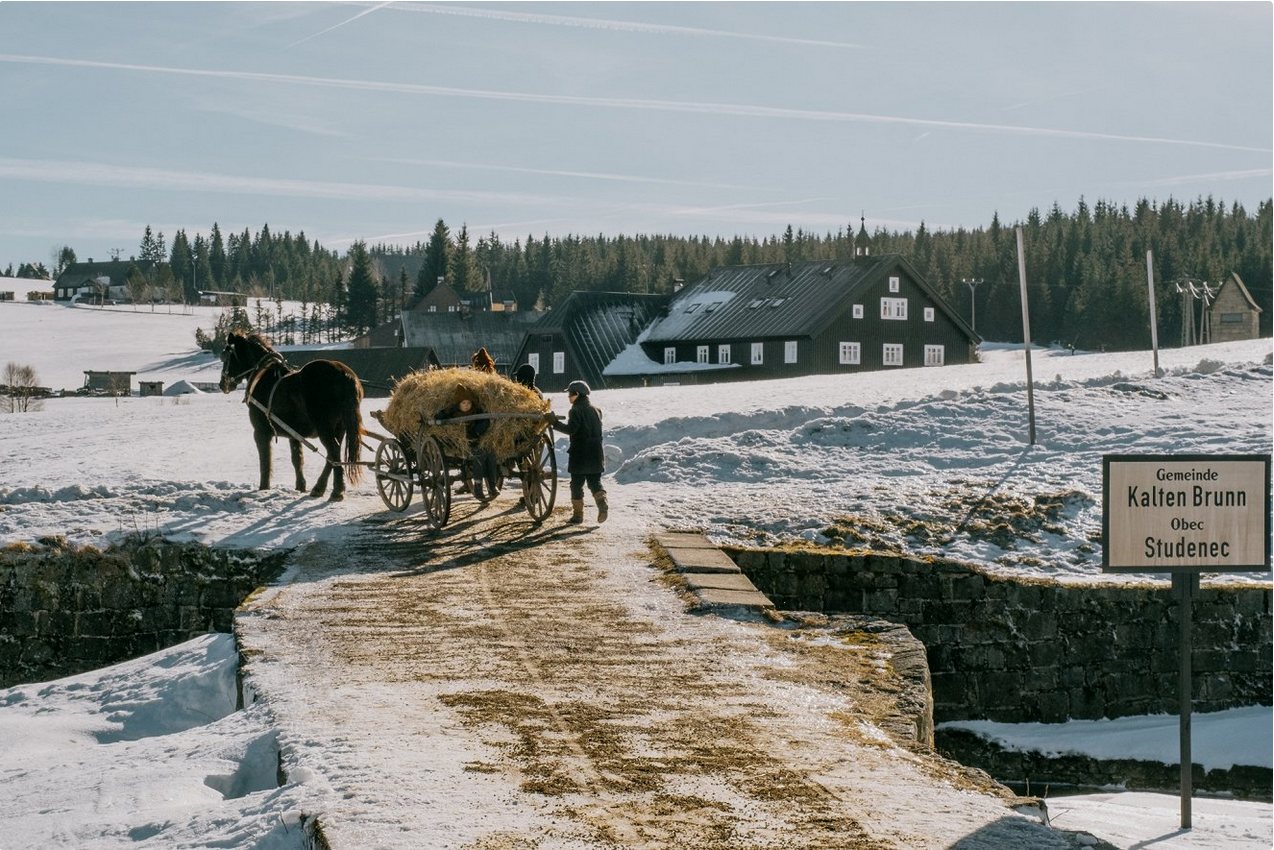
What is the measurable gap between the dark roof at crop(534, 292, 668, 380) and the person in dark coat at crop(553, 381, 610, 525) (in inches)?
1879

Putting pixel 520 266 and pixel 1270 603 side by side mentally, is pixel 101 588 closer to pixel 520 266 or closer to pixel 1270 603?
pixel 1270 603

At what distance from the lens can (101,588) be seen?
12656 mm

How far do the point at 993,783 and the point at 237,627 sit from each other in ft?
18.7

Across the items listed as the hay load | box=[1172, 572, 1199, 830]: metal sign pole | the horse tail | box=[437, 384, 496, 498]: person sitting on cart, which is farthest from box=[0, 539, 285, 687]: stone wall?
box=[1172, 572, 1199, 830]: metal sign pole

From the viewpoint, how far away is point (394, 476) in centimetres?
1436

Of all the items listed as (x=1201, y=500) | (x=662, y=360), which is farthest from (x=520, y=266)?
(x=1201, y=500)

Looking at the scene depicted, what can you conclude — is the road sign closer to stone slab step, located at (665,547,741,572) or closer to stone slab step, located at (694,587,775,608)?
stone slab step, located at (694,587,775,608)

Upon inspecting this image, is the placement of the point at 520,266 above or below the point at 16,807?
above

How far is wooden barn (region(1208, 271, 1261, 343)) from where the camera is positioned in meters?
91.7

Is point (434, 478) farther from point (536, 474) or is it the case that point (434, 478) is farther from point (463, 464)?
point (536, 474)

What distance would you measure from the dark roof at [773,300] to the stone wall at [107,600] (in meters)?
45.0

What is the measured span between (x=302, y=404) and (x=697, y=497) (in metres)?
5.34

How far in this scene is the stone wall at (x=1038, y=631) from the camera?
43.4 ft

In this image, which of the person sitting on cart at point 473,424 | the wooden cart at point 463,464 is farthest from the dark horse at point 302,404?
the person sitting on cart at point 473,424
